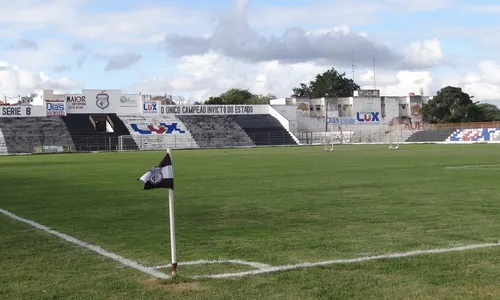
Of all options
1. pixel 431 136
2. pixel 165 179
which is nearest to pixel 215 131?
pixel 431 136

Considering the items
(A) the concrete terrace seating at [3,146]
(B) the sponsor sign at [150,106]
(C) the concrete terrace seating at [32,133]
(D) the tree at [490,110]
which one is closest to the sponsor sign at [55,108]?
(C) the concrete terrace seating at [32,133]

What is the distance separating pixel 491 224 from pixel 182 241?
6.14 m

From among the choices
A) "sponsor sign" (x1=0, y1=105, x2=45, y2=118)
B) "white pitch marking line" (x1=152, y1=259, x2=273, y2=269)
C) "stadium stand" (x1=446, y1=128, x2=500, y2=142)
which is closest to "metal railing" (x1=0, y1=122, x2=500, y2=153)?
"stadium stand" (x1=446, y1=128, x2=500, y2=142)

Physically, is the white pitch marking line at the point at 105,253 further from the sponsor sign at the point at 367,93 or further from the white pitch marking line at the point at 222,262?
the sponsor sign at the point at 367,93

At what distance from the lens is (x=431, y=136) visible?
10462 centimetres

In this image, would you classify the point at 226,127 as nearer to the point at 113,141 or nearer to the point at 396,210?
the point at 113,141

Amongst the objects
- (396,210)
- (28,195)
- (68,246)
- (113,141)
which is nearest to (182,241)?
(68,246)

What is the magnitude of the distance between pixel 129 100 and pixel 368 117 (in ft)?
160

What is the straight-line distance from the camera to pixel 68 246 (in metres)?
11.2

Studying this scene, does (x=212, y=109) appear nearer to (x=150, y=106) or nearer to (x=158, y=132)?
(x=150, y=106)

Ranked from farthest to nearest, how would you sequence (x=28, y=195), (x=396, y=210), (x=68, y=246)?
1. (x=28, y=195)
2. (x=396, y=210)
3. (x=68, y=246)

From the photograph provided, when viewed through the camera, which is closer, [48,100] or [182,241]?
[182,241]

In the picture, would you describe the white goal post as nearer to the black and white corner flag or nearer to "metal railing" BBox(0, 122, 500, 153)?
"metal railing" BBox(0, 122, 500, 153)

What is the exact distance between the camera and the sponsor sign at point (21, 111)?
96812 millimetres
